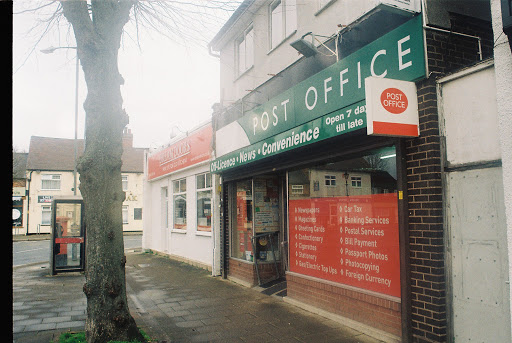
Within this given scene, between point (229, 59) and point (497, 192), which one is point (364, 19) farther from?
point (229, 59)

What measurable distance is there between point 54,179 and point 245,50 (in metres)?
30.8

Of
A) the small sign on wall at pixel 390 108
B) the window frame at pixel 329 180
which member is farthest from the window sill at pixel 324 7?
the window frame at pixel 329 180

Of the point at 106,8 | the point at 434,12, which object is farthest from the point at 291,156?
the point at 106,8

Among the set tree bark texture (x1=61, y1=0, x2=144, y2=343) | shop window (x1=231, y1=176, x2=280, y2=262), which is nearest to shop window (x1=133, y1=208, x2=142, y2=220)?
shop window (x1=231, y1=176, x2=280, y2=262)

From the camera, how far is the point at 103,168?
5043mm

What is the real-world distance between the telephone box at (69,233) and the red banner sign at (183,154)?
3510 mm

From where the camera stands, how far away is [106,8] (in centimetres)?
515

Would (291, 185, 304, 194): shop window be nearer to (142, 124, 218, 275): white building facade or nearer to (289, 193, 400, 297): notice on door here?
(289, 193, 400, 297): notice on door

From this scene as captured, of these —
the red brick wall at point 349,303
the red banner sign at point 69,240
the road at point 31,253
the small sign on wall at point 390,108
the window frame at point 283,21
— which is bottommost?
the road at point 31,253

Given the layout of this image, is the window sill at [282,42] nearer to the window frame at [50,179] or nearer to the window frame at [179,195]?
the window frame at [179,195]

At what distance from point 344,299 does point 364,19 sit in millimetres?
4128

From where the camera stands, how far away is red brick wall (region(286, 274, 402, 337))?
5.03 meters

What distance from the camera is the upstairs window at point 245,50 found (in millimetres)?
9930

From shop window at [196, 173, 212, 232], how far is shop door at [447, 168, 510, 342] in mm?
7994
